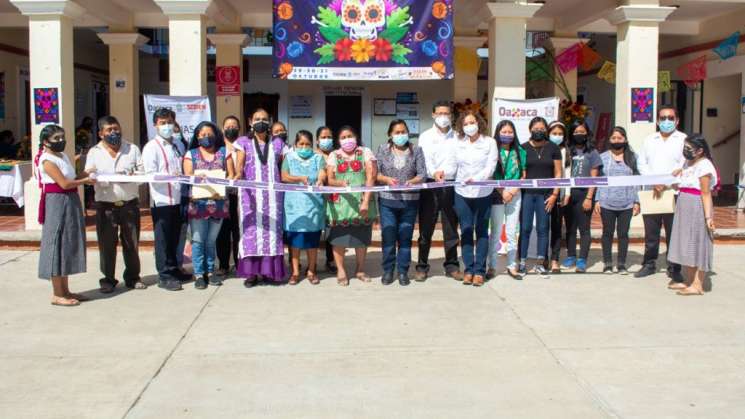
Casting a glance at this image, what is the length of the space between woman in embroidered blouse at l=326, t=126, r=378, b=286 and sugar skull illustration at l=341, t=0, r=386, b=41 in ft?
9.58

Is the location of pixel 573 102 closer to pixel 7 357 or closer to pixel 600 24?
pixel 600 24

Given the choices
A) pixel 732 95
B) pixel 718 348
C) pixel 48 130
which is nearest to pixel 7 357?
pixel 48 130

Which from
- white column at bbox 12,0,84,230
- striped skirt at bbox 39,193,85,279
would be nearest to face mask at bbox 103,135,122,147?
striped skirt at bbox 39,193,85,279

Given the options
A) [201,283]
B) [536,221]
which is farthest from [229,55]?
[536,221]

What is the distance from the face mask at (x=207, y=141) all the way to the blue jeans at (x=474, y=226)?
93.9 inches

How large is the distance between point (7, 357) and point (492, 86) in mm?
7049

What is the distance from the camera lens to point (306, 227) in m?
7.57

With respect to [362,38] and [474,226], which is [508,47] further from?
[474,226]

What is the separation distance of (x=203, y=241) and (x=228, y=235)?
0.51 m

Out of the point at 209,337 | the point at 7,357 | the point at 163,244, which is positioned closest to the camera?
the point at 7,357

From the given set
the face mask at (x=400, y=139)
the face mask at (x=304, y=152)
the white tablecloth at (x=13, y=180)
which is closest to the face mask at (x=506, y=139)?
the face mask at (x=400, y=139)

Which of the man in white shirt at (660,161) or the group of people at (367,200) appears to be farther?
the man in white shirt at (660,161)

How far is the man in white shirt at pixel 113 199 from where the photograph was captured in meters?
7.16

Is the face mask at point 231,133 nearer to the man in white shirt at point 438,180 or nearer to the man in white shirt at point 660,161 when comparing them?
the man in white shirt at point 438,180
